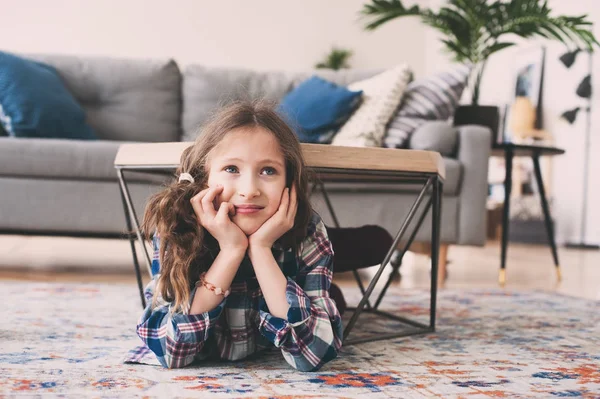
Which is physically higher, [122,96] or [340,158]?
[122,96]

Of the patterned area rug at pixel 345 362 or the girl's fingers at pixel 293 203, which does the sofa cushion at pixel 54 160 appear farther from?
the girl's fingers at pixel 293 203

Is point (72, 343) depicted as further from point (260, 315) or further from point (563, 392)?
point (563, 392)

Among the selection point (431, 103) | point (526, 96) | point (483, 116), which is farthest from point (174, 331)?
point (526, 96)

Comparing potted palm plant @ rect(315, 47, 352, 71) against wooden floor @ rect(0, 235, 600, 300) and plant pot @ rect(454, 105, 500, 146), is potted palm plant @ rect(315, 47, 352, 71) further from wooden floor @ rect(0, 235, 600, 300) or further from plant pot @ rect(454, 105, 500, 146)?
plant pot @ rect(454, 105, 500, 146)

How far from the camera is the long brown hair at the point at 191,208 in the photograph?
909mm

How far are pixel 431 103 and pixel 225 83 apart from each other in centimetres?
94

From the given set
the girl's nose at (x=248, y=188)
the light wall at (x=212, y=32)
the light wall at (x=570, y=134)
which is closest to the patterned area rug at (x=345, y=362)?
the girl's nose at (x=248, y=188)

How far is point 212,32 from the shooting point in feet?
19.4

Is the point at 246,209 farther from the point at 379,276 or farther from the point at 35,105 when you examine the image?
the point at 35,105

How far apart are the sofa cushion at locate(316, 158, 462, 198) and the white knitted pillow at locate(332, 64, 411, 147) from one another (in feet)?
0.58

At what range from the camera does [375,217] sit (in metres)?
2.25

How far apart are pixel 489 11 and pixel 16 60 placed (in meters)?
1.92

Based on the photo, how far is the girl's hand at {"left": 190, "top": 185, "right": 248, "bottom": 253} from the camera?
897 millimetres

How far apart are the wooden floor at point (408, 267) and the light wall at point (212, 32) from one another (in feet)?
8.48
